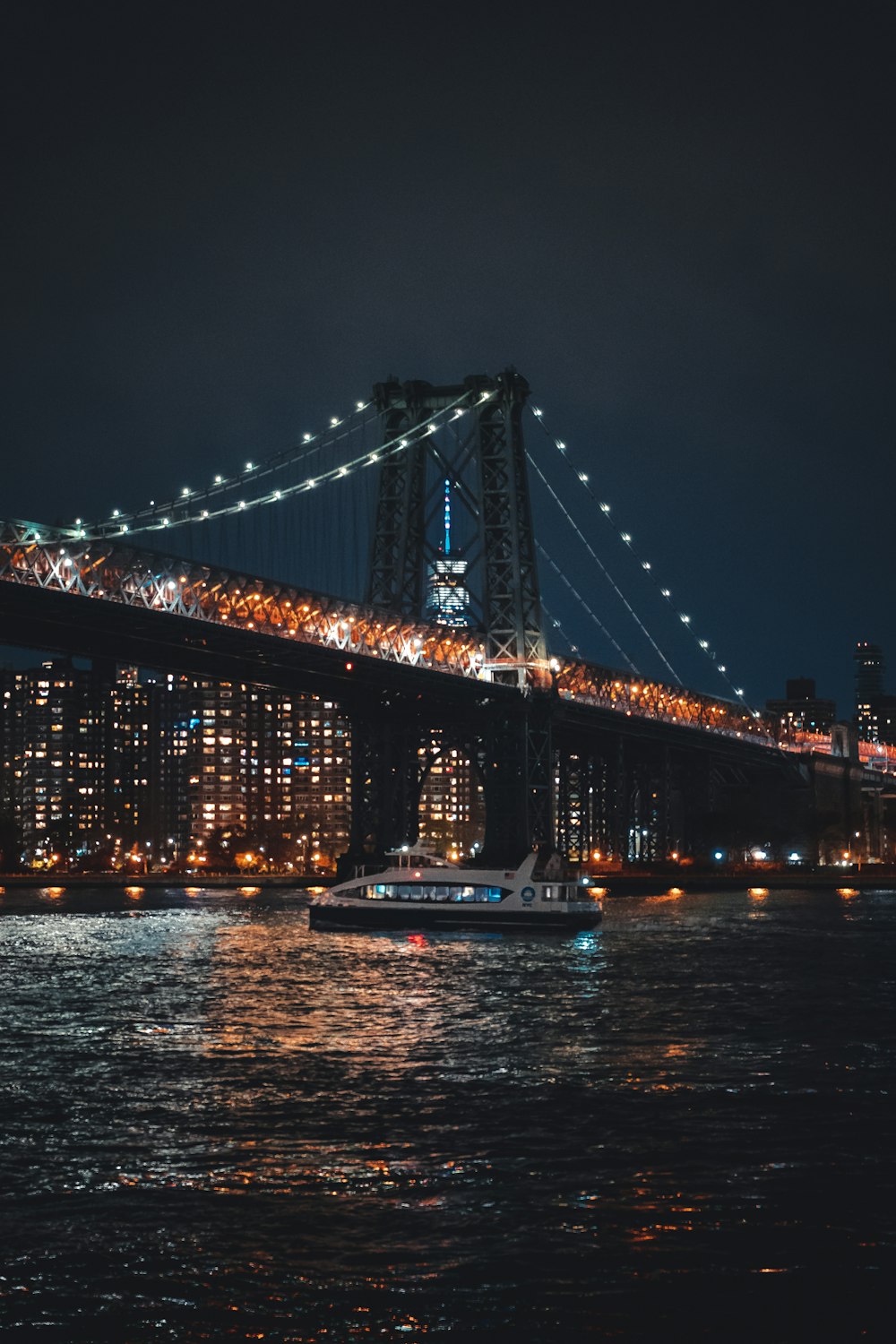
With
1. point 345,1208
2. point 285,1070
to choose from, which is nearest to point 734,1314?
point 345,1208

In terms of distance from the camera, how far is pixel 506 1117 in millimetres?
24688

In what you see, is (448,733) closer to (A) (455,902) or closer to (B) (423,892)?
(B) (423,892)

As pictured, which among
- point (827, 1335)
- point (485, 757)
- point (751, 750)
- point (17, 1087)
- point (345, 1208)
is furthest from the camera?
point (751, 750)

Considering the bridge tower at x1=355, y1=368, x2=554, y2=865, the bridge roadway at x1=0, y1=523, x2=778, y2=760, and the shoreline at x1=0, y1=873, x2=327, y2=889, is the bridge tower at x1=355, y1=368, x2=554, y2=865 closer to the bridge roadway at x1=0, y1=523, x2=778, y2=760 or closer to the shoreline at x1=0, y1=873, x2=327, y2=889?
the bridge roadway at x1=0, y1=523, x2=778, y2=760

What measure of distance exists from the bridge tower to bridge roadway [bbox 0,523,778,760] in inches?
72.1

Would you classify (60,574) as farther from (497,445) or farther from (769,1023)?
(769,1023)

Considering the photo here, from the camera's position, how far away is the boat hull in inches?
2800

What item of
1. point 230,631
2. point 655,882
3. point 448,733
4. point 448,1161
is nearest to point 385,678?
point 230,631

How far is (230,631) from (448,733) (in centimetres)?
3634

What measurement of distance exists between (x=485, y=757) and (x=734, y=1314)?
332ft

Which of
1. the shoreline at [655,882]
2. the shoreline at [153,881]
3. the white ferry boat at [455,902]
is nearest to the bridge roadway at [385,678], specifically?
the shoreline at [655,882]

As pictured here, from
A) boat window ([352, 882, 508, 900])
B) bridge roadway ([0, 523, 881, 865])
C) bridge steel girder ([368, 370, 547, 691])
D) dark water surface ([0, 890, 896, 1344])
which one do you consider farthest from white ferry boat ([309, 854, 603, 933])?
bridge steel girder ([368, 370, 547, 691])

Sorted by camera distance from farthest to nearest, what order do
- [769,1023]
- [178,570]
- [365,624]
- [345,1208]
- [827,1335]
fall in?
[365,624], [178,570], [769,1023], [345,1208], [827,1335]

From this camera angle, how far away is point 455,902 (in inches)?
2874
